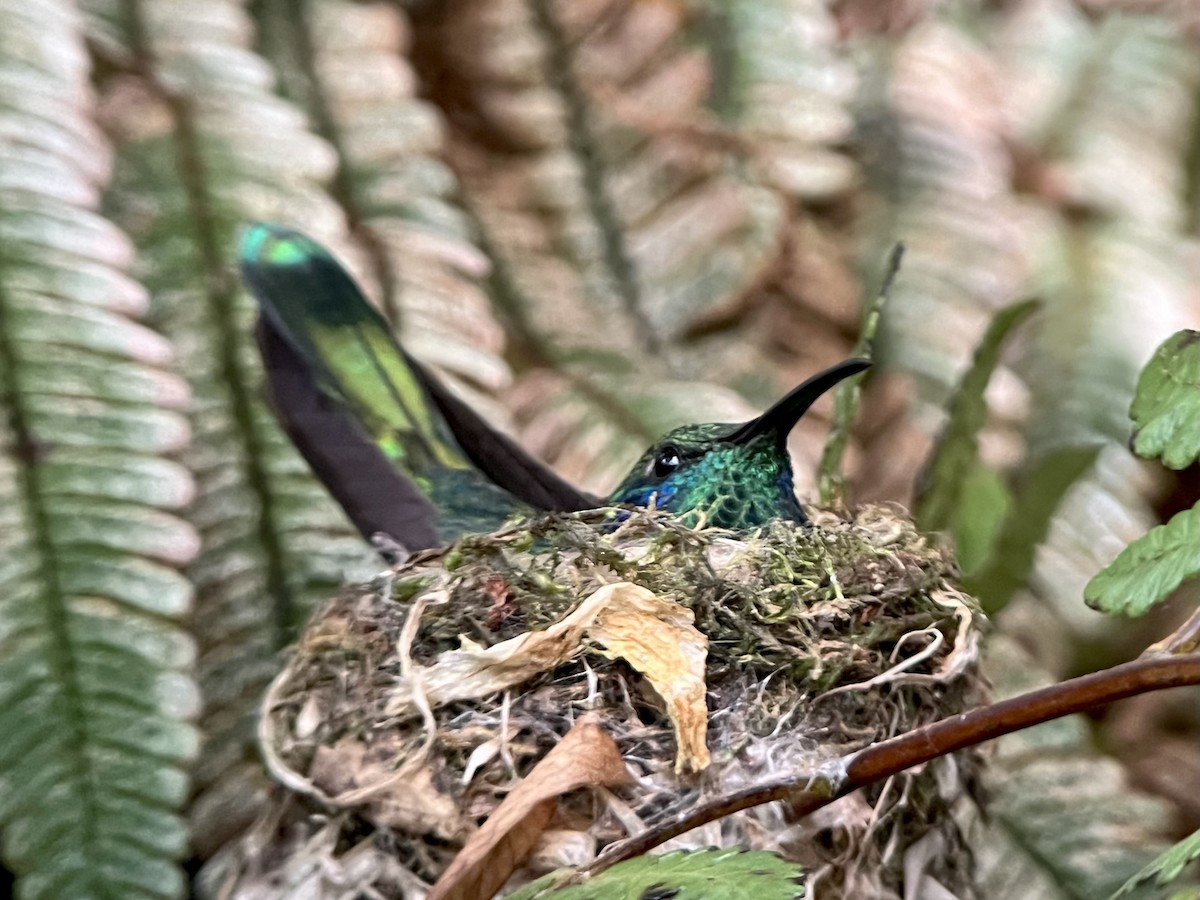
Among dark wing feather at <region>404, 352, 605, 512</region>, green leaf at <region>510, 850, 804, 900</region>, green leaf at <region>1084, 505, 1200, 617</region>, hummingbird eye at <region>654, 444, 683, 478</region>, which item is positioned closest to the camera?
green leaf at <region>510, 850, 804, 900</region>

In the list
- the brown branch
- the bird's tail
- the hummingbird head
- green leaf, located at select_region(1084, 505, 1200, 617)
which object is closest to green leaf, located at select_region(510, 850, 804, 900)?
the brown branch

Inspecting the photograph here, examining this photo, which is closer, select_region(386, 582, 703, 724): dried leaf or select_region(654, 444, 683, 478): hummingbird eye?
select_region(386, 582, 703, 724): dried leaf

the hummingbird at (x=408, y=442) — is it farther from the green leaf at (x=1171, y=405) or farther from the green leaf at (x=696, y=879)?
the green leaf at (x=696, y=879)

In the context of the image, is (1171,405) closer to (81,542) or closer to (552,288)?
(81,542)

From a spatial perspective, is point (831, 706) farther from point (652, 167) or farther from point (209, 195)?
point (652, 167)

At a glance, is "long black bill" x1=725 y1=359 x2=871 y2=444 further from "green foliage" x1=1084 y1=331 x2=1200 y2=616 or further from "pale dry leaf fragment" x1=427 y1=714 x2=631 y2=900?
"pale dry leaf fragment" x1=427 y1=714 x2=631 y2=900

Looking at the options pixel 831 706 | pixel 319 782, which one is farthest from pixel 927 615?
pixel 319 782
